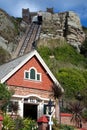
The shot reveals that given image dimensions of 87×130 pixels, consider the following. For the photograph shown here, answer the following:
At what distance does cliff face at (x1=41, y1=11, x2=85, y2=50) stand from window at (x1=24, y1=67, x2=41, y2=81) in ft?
134

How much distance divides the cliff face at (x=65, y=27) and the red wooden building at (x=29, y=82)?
134 ft

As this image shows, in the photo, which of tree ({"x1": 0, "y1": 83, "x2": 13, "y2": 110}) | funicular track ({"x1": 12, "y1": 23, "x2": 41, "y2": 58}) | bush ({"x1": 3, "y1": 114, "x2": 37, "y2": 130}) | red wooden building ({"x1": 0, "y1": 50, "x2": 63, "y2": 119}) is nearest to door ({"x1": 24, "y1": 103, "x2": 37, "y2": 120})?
red wooden building ({"x1": 0, "y1": 50, "x2": 63, "y2": 119})

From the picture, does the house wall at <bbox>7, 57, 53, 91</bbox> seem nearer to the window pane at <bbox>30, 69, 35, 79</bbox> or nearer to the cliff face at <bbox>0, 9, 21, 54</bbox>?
the window pane at <bbox>30, 69, 35, 79</bbox>

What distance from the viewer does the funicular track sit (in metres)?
67.0

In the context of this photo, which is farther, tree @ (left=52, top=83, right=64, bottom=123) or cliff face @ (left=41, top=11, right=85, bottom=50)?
cliff face @ (left=41, top=11, right=85, bottom=50)

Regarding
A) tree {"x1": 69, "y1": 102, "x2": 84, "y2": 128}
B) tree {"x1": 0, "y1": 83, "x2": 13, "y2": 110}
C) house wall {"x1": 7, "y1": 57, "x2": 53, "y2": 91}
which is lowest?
tree {"x1": 69, "y1": 102, "x2": 84, "y2": 128}

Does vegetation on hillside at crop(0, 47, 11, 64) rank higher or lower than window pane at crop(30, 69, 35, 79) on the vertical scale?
higher

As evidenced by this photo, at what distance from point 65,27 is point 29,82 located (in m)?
49.0

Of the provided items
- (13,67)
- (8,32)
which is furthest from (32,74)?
(8,32)

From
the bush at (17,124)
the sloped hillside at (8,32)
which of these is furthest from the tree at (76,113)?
the sloped hillside at (8,32)

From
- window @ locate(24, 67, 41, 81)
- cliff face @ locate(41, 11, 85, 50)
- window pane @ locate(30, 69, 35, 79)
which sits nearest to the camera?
window @ locate(24, 67, 41, 81)

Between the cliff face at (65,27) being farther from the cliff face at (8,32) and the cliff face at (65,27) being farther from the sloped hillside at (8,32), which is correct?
the cliff face at (8,32)

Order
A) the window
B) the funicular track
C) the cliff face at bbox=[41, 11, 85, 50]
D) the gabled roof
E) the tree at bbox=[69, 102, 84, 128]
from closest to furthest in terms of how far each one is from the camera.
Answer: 1. the tree at bbox=[69, 102, 84, 128]
2. the gabled roof
3. the window
4. the funicular track
5. the cliff face at bbox=[41, 11, 85, 50]

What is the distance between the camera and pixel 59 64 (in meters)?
60.0
